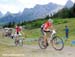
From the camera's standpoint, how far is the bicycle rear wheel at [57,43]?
1925 cm

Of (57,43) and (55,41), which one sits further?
(55,41)

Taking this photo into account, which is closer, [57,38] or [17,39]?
[57,38]

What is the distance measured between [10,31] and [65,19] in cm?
3927

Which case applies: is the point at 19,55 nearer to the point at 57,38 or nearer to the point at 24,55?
the point at 24,55

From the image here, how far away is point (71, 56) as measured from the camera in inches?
638

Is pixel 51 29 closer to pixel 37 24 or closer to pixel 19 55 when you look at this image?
pixel 19 55

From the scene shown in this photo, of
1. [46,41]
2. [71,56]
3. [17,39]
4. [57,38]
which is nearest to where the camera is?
[71,56]

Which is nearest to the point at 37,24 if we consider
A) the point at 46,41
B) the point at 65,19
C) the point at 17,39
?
the point at 65,19

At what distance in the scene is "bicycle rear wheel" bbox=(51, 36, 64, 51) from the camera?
1925 cm

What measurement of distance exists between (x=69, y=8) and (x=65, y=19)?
5.63 m

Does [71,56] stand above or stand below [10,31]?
above

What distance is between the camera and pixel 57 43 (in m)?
19.4

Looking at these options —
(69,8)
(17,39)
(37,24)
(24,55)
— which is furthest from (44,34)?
(69,8)

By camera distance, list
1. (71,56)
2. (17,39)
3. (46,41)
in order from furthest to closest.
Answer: (17,39) → (46,41) → (71,56)
